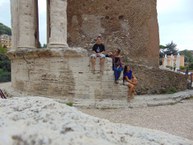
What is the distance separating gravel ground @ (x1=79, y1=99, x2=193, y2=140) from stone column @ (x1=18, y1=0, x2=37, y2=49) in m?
4.74

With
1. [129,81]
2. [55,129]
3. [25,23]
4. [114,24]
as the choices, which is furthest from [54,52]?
[55,129]

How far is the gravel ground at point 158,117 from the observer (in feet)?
20.8

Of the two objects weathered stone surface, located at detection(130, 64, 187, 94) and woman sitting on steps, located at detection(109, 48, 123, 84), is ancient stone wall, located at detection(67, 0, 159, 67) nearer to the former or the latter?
weathered stone surface, located at detection(130, 64, 187, 94)

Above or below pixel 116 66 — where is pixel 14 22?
above

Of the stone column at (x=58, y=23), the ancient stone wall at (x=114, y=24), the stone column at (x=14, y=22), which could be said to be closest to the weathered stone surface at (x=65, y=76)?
the stone column at (x=58, y=23)

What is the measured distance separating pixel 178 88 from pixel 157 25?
382 cm

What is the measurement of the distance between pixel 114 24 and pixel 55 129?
1181cm

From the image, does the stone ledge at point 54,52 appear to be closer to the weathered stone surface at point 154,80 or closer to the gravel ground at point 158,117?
the gravel ground at point 158,117

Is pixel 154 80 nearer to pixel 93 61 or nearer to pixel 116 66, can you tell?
pixel 116 66

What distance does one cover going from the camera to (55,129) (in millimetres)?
1436

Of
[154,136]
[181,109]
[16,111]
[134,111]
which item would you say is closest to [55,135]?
[16,111]

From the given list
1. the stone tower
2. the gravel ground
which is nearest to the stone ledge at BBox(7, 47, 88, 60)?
the stone tower

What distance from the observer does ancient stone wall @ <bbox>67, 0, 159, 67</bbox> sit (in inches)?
500

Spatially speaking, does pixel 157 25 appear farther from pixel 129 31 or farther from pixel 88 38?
pixel 88 38
